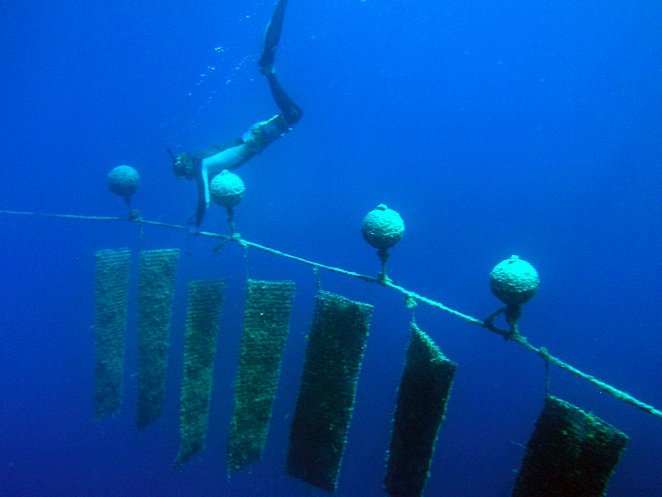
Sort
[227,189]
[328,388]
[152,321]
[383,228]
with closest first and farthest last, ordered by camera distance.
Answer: [383,228] → [328,388] → [227,189] → [152,321]

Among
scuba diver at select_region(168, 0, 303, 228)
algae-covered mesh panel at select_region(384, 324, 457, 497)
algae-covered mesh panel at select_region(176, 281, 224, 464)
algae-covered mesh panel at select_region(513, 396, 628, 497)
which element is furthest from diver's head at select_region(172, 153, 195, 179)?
algae-covered mesh panel at select_region(513, 396, 628, 497)

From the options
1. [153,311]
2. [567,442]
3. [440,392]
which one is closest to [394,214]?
[440,392]

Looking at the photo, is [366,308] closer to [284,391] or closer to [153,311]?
[153,311]

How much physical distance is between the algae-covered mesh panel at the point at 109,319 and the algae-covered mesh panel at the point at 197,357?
1.29 meters

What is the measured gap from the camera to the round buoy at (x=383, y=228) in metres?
2.76

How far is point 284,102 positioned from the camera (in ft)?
22.9

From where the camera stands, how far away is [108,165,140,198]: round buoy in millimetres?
4727

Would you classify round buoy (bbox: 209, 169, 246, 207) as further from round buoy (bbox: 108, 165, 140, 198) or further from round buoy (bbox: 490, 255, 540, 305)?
round buoy (bbox: 490, 255, 540, 305)

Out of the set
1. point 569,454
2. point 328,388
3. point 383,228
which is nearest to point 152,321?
point 328,388

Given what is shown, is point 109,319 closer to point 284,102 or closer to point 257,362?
point 257,362

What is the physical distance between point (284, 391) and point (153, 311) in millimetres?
10709

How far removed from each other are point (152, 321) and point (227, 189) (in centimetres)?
152

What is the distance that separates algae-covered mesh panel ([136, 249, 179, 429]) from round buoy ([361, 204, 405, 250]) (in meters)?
2.32

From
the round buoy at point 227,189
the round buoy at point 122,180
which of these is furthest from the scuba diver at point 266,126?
the round buoy at point 227,189
